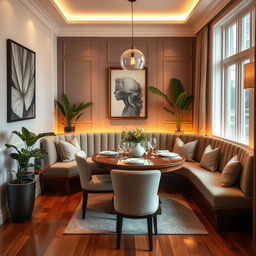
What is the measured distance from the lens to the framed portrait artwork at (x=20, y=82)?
137 inches

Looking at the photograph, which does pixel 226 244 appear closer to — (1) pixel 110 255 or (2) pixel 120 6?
(1) pixel 110 255

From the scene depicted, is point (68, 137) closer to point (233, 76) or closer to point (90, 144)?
point (90, 144)

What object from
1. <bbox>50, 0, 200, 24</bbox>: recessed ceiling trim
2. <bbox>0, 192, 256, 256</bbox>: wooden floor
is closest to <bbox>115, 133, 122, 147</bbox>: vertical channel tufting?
<bbox>50, 0, 200, 24</bbox>: recessed ceiling trim

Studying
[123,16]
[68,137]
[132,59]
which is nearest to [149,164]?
[132,59]

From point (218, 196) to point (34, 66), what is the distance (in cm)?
328

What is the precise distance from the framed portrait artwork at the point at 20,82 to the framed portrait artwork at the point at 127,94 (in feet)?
5.62

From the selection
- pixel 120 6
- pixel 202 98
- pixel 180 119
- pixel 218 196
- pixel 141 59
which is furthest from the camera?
pixel 180 119

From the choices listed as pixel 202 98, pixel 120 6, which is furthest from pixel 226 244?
pixel 120 6

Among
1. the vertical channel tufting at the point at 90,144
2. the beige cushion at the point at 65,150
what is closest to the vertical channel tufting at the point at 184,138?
the vertical channel tufting at the point at 90,144

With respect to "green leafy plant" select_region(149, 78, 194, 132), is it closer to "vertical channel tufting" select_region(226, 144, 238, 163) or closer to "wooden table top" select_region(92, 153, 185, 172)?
"vertical channel tufting" select_region(226, 144, 238, 163)

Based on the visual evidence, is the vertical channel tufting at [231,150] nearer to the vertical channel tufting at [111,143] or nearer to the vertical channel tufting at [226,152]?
the vertical channel tufting at [226,152]

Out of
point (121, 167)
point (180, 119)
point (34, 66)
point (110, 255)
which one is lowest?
point (110, 255)

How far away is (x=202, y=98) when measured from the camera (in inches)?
198

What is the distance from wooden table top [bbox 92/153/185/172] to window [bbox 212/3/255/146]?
108cm
